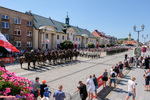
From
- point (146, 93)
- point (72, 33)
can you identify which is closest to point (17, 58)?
point (146, 93)

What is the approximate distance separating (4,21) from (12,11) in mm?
3025

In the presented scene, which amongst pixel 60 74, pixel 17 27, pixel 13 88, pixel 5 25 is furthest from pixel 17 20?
pixel 13 88

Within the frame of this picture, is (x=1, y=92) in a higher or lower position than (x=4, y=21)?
lower

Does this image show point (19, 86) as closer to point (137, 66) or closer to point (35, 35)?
point (137, 66)

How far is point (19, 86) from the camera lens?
8.59 ft

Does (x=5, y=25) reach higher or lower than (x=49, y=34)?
higher

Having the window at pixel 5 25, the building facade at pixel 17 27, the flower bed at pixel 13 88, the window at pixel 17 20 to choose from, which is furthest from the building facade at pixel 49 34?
the flower bed at pixel 13 88

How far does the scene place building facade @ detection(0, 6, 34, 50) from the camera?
23.5m

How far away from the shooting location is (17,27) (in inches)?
1023

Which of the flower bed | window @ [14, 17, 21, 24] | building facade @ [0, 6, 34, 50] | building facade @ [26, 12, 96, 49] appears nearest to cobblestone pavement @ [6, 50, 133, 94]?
the flower bed

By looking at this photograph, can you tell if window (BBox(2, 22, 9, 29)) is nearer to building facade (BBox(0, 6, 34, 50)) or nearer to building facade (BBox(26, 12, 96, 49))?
building facade (BBox(0, 6, 34, 50))

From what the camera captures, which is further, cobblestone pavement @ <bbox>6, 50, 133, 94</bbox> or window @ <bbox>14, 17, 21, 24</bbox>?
window @ <bbox>14, 17, 21, 24</bbox>

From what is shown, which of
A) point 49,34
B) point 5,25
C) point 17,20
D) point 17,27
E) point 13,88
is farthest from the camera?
point 49,34

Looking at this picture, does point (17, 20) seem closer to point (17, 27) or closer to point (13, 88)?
point (17, 27)
